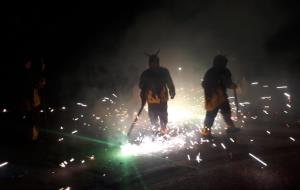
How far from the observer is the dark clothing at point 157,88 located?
1009 centimetres

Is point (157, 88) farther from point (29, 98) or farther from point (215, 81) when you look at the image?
point (29, 98)

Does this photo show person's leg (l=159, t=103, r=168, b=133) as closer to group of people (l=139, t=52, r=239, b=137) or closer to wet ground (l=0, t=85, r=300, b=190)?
group of people (l=139, t=52, r=239, b=137)

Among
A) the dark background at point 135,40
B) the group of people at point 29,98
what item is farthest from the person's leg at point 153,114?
the dark background at point 135,40

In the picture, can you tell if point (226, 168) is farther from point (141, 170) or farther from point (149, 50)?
point (149, 50)

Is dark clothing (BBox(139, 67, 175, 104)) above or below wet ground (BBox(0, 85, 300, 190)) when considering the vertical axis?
above

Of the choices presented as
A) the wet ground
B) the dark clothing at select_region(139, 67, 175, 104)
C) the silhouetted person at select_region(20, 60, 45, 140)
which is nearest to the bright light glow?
the wet ground

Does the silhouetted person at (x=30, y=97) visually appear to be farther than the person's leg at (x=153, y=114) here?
No

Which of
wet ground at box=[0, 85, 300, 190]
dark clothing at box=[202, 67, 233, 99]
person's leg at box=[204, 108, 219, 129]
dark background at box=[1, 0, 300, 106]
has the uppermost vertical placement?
dark background at box=[1, 0, 300, 106]

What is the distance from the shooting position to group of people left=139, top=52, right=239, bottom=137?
9.55m

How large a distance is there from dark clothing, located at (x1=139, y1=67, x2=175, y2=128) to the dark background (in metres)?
2.59

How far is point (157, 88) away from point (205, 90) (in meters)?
1.16

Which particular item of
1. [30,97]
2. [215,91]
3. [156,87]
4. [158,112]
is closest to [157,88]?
[156,87]

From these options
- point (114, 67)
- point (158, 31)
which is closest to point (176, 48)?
point (158, 31)

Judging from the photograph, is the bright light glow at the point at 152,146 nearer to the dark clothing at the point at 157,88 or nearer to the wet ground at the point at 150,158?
the wet ground at the point at 150,158
